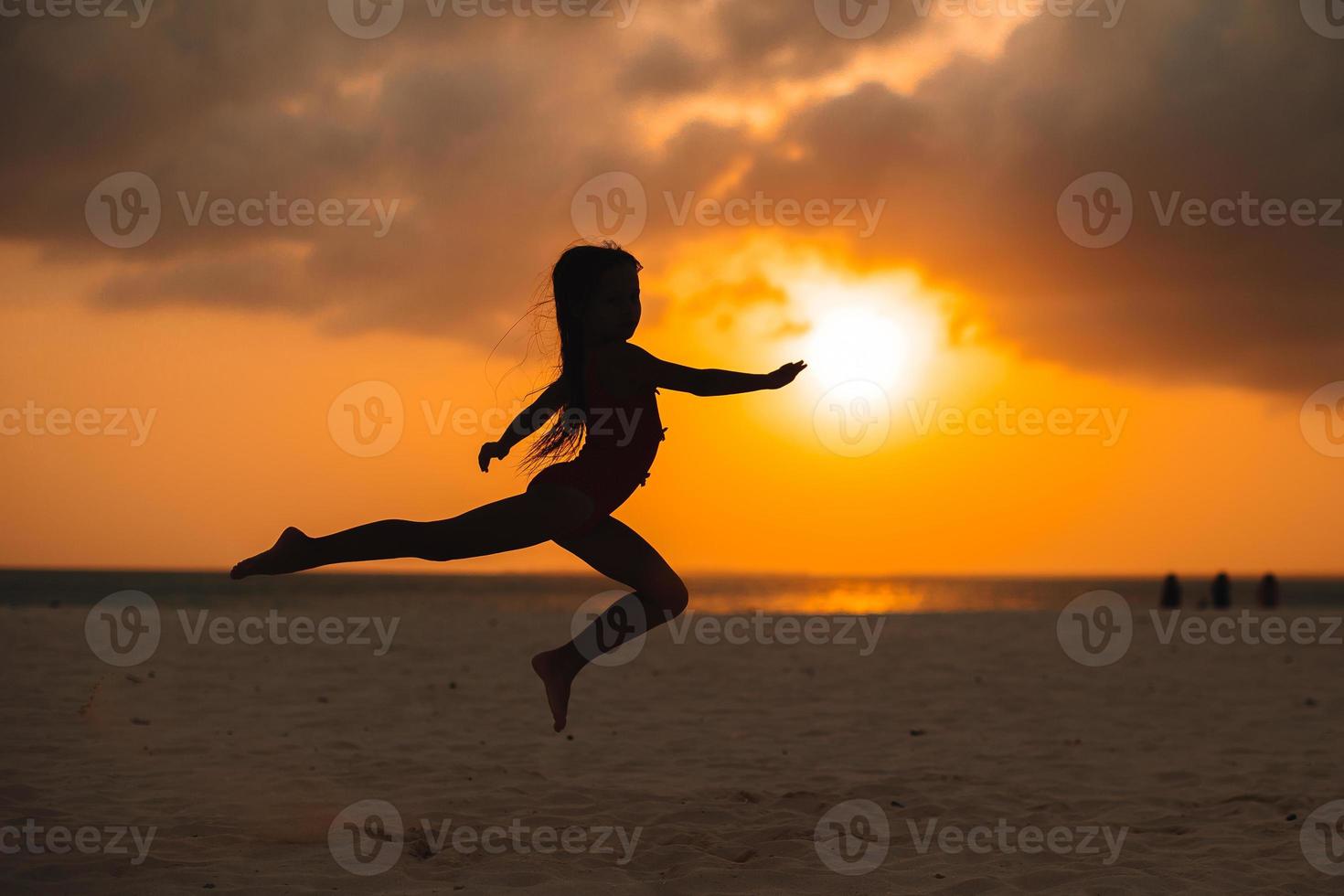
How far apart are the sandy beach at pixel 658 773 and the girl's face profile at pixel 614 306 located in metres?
3.40

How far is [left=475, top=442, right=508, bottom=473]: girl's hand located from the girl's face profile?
Result: 23.4 inches

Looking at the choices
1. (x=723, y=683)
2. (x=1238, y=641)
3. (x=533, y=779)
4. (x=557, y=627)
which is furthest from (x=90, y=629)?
(x=1238, y=641)

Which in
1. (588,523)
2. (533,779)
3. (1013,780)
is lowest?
(533,779)

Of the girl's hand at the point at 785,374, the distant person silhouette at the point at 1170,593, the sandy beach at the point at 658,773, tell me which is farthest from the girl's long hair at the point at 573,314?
the distant person silhouette at the point at 1170,593

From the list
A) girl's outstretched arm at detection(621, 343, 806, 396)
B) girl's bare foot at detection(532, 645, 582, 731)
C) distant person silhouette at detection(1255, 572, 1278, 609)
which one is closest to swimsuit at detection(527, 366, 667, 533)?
girl's outstretched arm at detection(621, 343, 806, 396)

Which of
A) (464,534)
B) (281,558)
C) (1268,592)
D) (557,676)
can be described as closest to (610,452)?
(464,534)

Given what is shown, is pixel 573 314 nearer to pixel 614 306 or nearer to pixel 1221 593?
pixel 614 306

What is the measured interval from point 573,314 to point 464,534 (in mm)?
985

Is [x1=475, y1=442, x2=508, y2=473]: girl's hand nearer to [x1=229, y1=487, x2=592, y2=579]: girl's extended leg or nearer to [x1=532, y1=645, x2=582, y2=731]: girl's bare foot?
[x1=229, y1=487, x2=592, y2=579]: girl's extended leg

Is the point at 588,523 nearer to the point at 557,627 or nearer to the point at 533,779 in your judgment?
the point at 533,779

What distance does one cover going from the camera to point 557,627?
24.2 m

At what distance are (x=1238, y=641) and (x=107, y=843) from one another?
19.2m

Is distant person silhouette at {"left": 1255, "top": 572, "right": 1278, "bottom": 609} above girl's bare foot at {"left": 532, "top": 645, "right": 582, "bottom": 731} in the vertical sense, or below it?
above

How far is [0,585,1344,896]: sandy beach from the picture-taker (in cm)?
664
